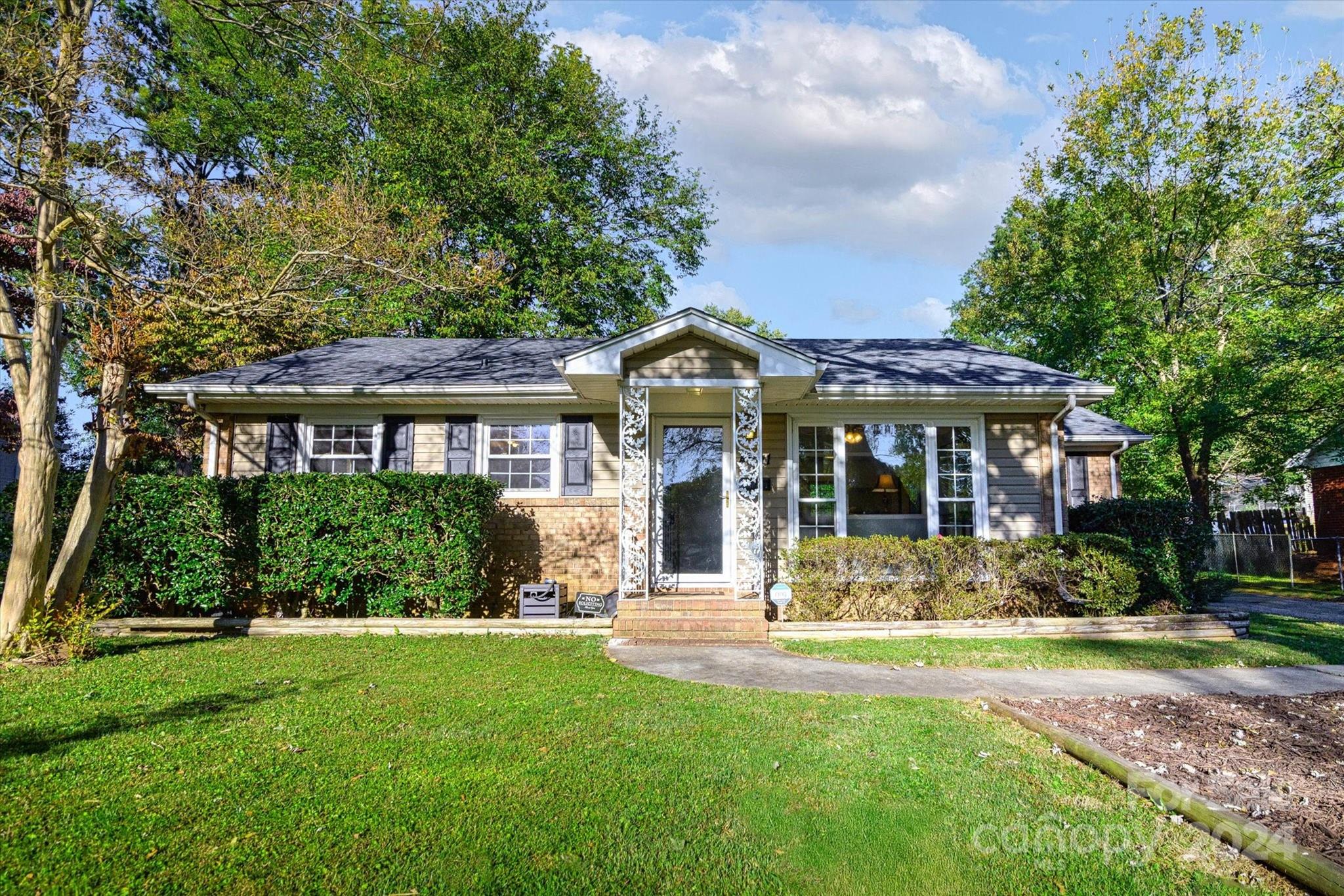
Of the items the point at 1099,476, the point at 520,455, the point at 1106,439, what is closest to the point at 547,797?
the point at 520,455

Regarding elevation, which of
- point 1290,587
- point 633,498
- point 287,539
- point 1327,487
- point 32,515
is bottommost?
point 1290,587

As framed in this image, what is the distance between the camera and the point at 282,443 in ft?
35.3

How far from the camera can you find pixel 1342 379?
16.1 meters

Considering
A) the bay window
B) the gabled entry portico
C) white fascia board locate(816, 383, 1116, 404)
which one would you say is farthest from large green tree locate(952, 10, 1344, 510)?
the gabled entry portico

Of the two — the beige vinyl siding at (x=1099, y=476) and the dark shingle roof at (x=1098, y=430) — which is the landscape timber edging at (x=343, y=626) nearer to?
the dark shingle roof at (x=1098, y=430)

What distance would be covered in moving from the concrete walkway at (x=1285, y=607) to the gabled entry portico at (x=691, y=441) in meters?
6.30

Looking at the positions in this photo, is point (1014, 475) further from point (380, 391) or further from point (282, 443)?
point (282, 443)

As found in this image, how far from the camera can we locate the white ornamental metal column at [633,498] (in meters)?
9.05

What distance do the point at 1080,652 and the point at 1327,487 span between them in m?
18.9

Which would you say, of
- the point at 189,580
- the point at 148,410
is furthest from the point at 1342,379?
the point at 148,410

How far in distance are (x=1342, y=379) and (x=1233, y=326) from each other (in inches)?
93.8

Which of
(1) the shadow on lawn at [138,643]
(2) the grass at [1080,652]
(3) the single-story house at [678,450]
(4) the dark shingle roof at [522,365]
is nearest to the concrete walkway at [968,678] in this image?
(2) the grass at [1080,652]

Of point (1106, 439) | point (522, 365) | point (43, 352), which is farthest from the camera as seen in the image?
point (1106, 439)

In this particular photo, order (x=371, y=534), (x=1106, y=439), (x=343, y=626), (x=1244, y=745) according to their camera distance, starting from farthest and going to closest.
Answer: (x=1106, y=439) < (x=371, y=534) < (x=343, y=626) < (x=1244, y=745)
